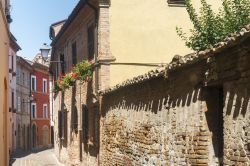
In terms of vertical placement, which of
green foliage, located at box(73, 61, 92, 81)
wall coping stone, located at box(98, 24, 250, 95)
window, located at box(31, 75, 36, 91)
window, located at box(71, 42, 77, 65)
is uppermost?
window, located at box(31, 75, 36, 91)

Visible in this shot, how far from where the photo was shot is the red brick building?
49.5 metres

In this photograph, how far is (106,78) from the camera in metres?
15.8

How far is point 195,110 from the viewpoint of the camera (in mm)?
7352

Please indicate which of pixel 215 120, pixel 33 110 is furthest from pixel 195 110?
pixel 33 110

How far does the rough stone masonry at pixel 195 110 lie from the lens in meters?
6.01

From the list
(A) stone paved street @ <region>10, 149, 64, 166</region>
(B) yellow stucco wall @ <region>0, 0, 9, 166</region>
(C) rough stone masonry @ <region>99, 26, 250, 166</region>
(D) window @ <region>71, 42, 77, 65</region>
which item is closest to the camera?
(C) rough stone masonry @ <region>99, 26, 250, 166</region>

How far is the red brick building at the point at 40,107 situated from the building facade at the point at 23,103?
103 centimetres

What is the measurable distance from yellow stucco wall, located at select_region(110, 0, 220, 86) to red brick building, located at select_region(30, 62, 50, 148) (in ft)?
110

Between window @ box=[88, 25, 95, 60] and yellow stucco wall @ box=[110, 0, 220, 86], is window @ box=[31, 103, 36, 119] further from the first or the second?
yellow stucco wall @ box=[110, 0, 220, 86]

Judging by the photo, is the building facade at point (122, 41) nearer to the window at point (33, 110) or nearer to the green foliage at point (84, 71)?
the green foliage at point (84, 71)

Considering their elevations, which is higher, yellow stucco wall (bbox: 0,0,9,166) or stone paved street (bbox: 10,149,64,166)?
yellow stucco wall (bbox: 0,0,9,166)

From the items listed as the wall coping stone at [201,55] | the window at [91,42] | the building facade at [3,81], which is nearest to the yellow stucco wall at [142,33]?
the window at [91,42]

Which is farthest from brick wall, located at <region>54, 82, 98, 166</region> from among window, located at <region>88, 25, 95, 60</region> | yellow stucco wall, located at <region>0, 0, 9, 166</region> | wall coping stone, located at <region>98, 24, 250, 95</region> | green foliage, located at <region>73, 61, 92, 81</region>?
wall coping stone, located at <region>98, 24, 250, 95</region>

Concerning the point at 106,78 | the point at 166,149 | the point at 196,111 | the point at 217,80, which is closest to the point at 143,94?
the point at 166,149
